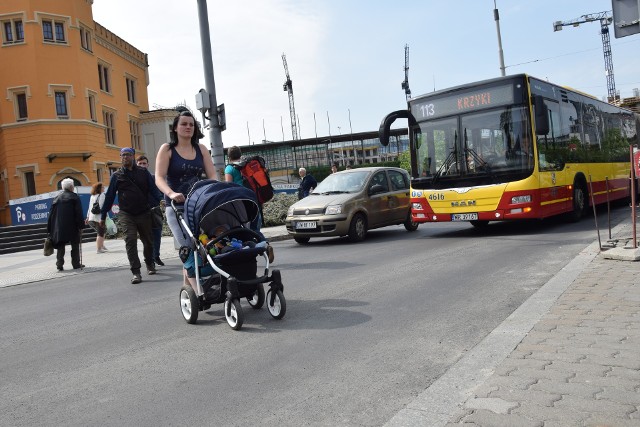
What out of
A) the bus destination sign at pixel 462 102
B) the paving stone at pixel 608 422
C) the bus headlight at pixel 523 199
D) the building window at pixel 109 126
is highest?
the building window at pixel 109 126

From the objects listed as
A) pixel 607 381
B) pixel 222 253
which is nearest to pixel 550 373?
pixel 607 381

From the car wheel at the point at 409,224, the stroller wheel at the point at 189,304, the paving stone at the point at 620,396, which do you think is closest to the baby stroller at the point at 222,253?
the stroller wheel at the point at 189,304

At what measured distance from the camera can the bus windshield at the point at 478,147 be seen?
12.8 m

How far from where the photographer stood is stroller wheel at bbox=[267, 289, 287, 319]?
19.5 feet

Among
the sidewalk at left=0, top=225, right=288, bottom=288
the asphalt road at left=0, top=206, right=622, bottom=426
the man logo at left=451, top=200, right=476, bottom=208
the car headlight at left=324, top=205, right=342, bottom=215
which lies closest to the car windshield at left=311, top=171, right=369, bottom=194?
the car headlight at left=324, top=205, right=342, bottom=215

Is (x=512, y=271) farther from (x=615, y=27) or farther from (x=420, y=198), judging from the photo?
(x=420, y=198)

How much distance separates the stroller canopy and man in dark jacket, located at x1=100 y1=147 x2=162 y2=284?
159 inches

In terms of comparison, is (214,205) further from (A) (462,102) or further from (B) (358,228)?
(A) (462,102)

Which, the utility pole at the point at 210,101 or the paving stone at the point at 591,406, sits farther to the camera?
the utility pole at the point at 210,101

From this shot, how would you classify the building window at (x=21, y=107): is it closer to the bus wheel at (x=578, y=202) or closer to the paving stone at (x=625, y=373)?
the bus wheel at (x=578, y=202)

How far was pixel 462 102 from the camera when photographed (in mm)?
13562

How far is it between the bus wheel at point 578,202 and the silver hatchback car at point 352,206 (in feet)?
12.9

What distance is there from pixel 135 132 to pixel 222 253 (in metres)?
41.3

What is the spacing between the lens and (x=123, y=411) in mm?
3811
